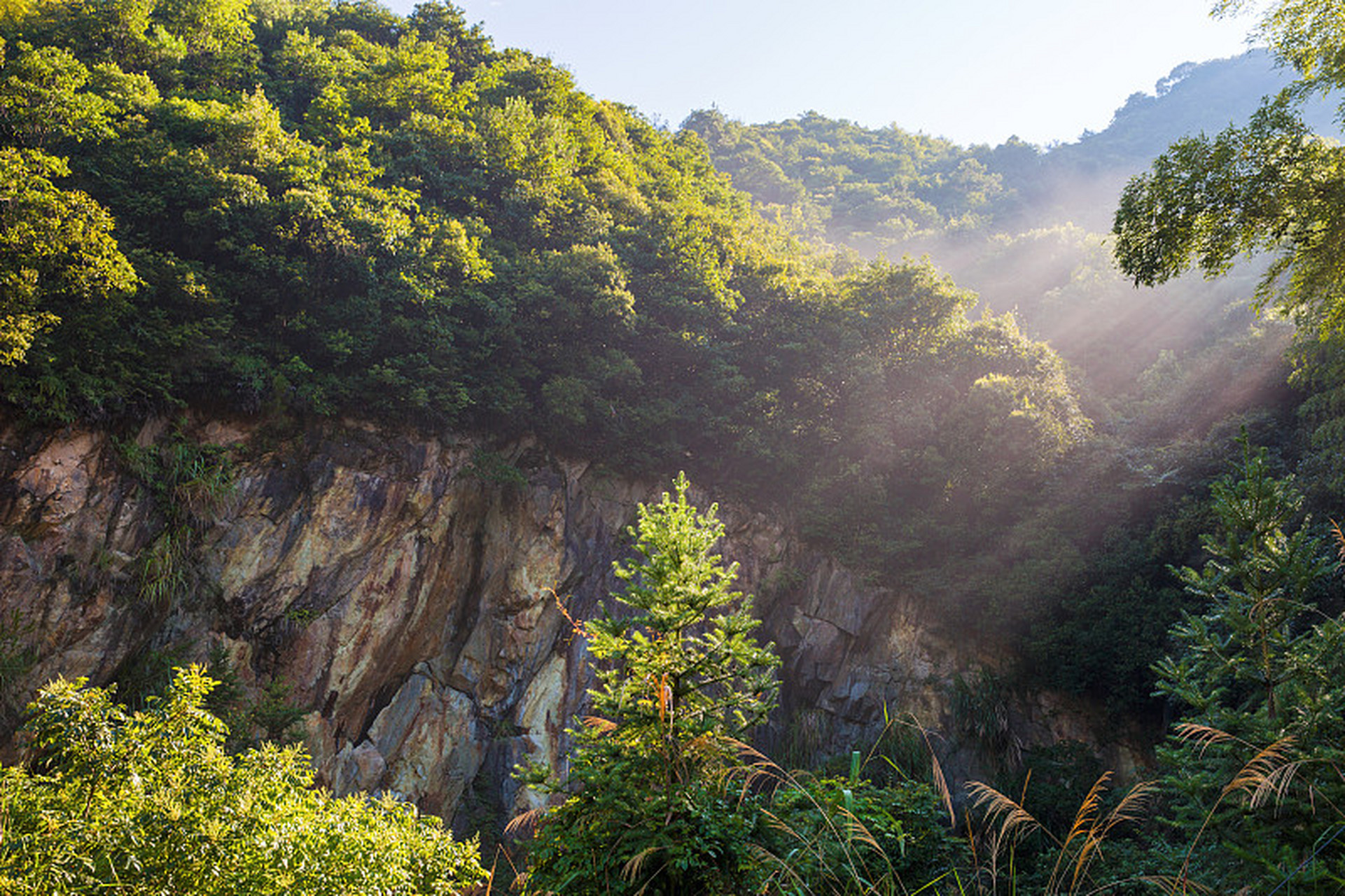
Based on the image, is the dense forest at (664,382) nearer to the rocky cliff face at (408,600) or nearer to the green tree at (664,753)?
the green tree at (664,753)

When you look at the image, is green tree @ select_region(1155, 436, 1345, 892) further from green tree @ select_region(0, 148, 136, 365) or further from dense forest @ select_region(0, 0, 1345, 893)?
green tree @ select_region(0, 148, 136, 365)

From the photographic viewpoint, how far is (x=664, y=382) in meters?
16.8

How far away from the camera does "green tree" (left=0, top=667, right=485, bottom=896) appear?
379 centimetres

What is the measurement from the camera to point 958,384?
690 inches

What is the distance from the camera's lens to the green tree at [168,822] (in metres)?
3.79

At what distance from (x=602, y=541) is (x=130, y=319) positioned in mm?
9068

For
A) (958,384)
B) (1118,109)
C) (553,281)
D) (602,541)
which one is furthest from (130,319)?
(1118,109)

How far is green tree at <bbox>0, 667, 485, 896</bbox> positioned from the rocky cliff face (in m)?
7.29

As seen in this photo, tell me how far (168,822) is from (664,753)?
281 centimetres

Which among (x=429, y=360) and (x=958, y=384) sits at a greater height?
(x=958, y=384)

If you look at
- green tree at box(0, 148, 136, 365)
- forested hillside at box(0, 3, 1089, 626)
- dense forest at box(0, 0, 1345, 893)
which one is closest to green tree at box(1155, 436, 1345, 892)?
dense forest at box(0, 0, 1345, 893)

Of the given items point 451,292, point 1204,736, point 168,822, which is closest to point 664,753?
point 168,822

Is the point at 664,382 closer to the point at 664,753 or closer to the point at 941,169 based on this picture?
the point at 664,753

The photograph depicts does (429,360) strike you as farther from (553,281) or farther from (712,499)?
(712,499)
